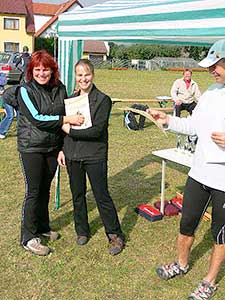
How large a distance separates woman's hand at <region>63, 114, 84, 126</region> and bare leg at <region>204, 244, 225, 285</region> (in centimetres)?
135

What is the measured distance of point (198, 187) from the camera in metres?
2.83

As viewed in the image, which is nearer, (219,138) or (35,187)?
(219,138)

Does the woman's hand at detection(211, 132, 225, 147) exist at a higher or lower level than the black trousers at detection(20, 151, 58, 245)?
higher

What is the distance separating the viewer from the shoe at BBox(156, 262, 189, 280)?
328 cm

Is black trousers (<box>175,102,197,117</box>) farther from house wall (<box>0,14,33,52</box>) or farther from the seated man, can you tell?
house wall (<box>0,14,33,52</box>)

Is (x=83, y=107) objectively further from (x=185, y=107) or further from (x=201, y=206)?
(x=185, y=107)

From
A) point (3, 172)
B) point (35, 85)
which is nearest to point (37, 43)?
point (3, 172)

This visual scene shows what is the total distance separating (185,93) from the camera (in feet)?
30.6

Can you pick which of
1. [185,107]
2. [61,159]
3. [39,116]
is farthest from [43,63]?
[185,107]

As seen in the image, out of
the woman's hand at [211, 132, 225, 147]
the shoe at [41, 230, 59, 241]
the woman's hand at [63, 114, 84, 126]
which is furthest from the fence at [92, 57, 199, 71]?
the woman's hand at [211, 132, 225, 147]

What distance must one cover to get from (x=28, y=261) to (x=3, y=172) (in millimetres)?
2560

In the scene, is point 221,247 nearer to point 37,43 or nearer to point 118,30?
point 118,30

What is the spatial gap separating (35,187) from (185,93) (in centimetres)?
651

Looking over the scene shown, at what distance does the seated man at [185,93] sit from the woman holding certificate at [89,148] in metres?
6.16
